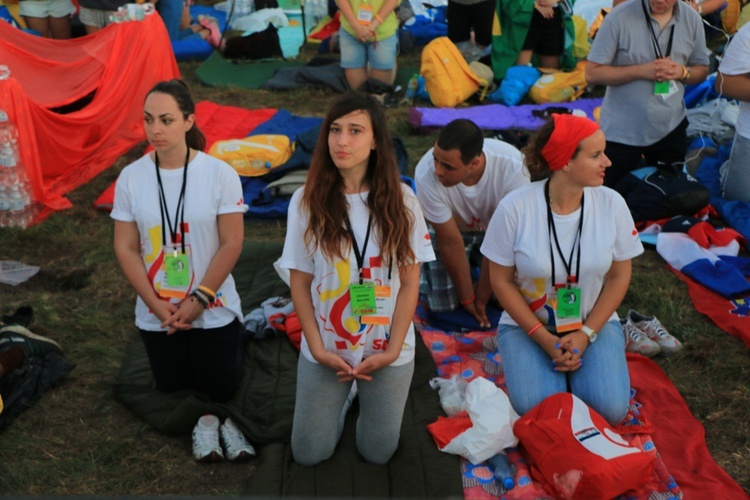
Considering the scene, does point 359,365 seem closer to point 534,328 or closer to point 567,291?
point 534,328

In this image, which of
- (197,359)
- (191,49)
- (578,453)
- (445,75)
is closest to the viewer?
(578,453)

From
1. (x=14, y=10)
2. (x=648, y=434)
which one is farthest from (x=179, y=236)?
(x=14, y=10)

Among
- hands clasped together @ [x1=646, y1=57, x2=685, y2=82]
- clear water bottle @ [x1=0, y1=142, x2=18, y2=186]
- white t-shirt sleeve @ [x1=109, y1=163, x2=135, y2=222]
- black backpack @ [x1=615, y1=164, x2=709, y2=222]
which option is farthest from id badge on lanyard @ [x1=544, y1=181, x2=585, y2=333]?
clear water bottle @ [x1=0, y1=142, x2=18, y2=186]

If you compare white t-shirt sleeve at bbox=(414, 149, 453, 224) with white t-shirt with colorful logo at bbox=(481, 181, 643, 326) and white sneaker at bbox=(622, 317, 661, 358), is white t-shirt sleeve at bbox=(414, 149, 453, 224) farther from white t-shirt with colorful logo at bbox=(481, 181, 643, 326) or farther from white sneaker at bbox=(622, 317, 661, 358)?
white sneaker at bbox=(622, 317, 661, 358)

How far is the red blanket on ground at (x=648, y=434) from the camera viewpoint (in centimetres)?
313

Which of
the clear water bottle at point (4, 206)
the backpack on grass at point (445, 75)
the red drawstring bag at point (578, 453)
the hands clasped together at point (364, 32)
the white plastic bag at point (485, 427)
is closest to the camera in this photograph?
the red drawstring bag at point (578, 453)

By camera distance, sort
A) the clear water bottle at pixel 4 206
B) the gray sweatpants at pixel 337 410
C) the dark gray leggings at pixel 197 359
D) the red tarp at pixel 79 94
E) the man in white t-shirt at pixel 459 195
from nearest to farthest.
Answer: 1. the gray sweatpants at pixel 337 410
2. the dark gray leggings at pixel 197 359
3. the man in white t-shirt at pixel 459 195
4. the clear water bottle at pixel 4 206
5. the red tarp at pixel 79 94

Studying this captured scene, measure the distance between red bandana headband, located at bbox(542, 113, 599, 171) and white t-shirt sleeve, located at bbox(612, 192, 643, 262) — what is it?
0.94 feet

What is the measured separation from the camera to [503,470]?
3.21 meters

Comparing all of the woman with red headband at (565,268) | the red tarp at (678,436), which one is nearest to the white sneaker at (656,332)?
the red tarp at (678,436)

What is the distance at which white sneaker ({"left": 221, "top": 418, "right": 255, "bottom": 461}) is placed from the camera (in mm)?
3332

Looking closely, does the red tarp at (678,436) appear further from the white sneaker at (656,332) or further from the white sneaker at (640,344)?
the white sneaker at (656,332)

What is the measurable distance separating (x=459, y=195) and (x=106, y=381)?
1.86 metres

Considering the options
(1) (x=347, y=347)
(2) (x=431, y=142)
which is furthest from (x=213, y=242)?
(2) (x=431, y=142)
